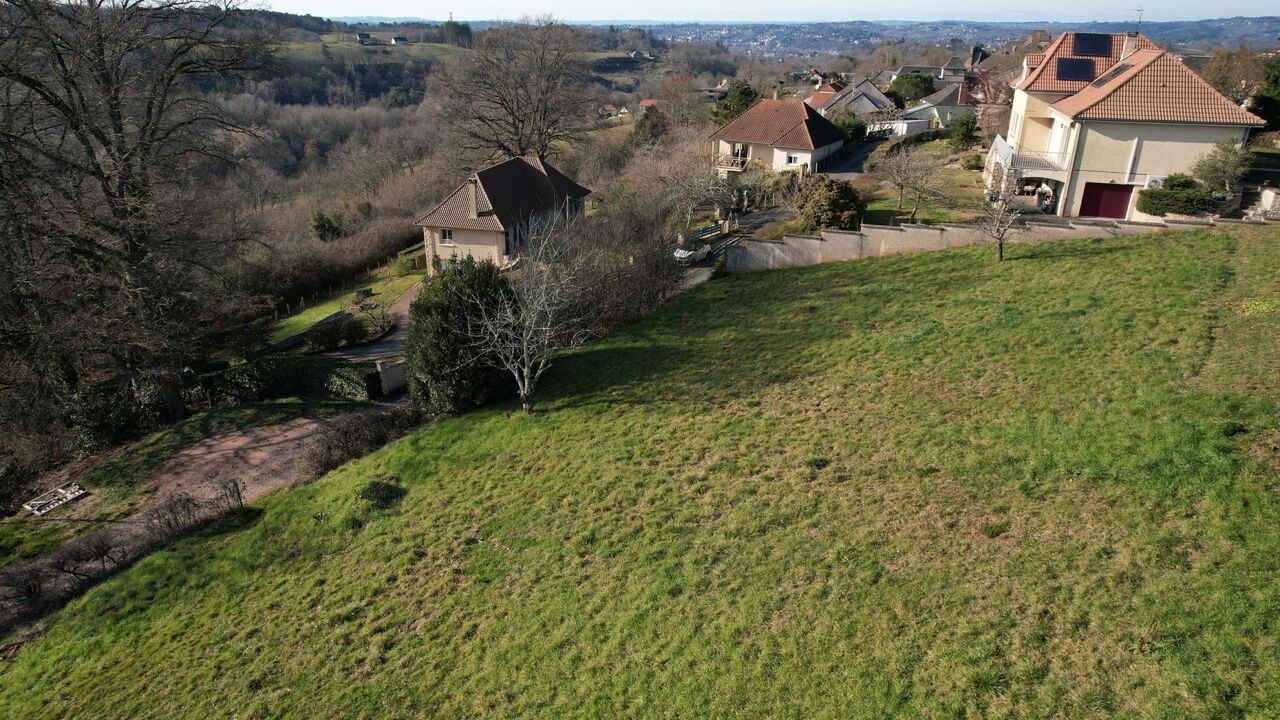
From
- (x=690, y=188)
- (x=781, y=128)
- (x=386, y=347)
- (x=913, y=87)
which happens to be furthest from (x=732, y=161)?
(x=913, y=87)

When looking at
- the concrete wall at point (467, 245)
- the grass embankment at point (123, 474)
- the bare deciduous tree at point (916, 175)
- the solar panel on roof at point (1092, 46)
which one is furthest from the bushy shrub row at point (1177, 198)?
the grass embankment at point (123, 474)

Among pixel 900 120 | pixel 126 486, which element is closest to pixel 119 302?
pixel 126 486

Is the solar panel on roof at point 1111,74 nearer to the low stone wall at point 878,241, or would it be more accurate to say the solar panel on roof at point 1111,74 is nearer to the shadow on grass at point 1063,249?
the low stone wall at point 878,241

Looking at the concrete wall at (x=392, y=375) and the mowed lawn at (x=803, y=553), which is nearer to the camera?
the mowed lawn at (x=803, y=553)

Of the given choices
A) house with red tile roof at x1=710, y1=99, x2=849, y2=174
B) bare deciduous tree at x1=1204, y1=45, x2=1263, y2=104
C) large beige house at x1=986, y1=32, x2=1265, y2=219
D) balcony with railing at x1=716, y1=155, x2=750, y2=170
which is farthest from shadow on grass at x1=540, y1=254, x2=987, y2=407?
bare deciduous tree at x1=1204, y1=45, x2=1263, y2=104

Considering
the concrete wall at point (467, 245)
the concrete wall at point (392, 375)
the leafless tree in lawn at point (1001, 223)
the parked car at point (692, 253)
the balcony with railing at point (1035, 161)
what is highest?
the balcony with railing at point (1035, 161)

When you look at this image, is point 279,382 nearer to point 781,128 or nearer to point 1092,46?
point 781,128

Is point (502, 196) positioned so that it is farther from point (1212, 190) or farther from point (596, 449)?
point (1212, 190)
